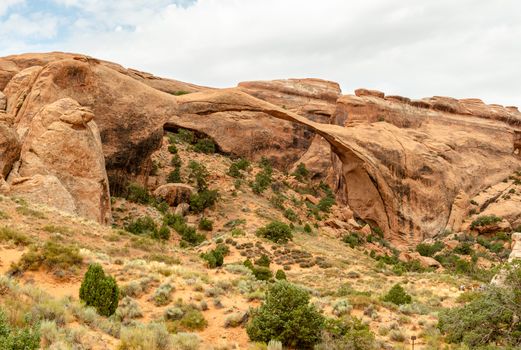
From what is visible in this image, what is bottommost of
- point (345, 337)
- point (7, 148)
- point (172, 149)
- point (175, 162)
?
point (345, 337)

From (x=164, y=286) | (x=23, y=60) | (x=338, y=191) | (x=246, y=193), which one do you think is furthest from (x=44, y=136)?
(x=338, y=191)

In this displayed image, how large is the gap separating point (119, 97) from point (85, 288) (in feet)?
66.5

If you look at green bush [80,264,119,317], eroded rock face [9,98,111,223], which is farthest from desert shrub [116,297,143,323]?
eroded rock face [9,98,111,223]

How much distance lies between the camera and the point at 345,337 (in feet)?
33.2

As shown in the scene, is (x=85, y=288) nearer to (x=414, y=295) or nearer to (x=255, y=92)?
(x=414, y=295)

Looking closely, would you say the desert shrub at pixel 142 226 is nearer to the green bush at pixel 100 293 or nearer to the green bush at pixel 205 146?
the green bush at pixel 100 293

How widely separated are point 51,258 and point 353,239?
74.3 ft

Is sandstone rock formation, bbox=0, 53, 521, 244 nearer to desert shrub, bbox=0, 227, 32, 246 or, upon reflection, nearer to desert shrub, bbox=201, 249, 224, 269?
desert shrub, bbox=201, 249, 224, 269

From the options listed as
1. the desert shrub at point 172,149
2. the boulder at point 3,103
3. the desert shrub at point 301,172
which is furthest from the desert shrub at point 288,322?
the desert shrub at point 301,172

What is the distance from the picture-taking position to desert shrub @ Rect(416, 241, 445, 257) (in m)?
33.9

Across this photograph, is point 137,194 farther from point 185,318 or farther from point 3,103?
point 185,318

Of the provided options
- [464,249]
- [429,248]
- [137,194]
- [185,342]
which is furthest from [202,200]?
[185,342]

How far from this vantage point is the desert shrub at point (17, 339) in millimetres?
5642

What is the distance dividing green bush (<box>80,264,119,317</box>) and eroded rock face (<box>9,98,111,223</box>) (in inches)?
430
